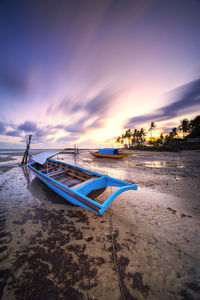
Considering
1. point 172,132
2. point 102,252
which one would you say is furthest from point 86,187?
point 172,132

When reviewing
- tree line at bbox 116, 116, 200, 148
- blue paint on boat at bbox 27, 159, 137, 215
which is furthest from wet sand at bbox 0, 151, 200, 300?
tree line at bbox 116, 116, 200, 148

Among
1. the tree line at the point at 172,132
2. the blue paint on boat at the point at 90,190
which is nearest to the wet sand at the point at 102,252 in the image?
the blue paint on boat at the point at 90,190

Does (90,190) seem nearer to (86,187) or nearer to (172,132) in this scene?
(86,187)

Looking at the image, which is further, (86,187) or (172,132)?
(172,132)

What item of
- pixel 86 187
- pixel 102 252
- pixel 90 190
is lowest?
pixel 102 252

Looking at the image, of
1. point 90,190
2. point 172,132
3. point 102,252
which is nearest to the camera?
point 102,252

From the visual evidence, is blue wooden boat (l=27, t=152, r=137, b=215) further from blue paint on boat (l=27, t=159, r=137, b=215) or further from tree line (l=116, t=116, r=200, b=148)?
tree line (l=116, t=116, r=200, b=148)

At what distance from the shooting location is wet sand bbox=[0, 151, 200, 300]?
1560 millimetres

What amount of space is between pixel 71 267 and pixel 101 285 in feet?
2.11

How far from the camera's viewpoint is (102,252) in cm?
214

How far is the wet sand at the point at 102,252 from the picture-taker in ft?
5.12

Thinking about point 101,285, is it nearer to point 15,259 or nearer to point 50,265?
point 50,265

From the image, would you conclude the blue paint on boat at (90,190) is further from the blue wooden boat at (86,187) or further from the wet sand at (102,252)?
the wet sand at (102,252)

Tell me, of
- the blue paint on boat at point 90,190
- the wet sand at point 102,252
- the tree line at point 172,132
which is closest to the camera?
the wet sand at point 102,252
